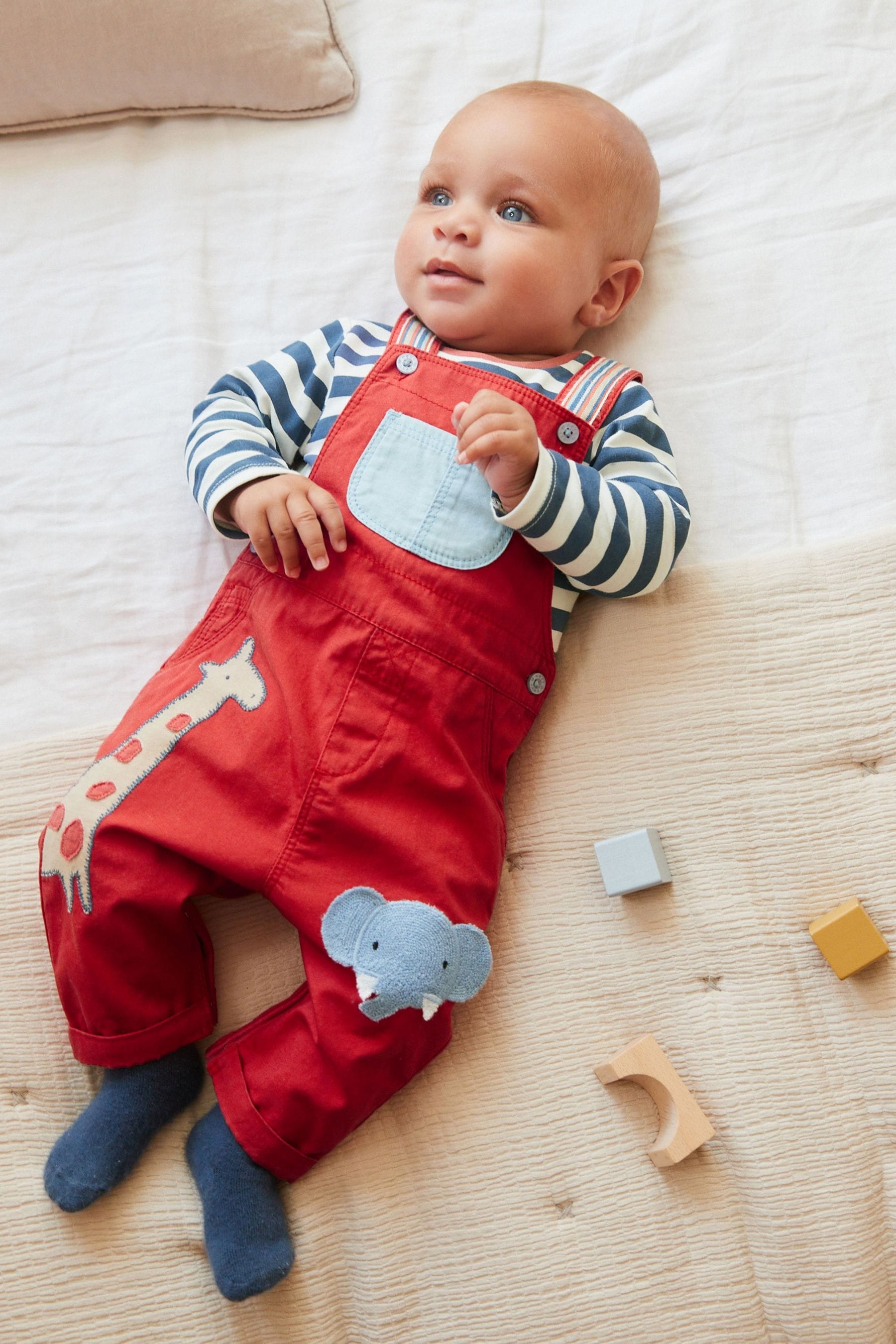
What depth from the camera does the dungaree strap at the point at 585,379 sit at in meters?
1.03

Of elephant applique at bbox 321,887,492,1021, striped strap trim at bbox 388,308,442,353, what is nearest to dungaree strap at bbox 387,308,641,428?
striped strap trim at bbox 388,308,442,353

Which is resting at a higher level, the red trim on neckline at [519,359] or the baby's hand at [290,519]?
the red trim on neckline at [519,359]

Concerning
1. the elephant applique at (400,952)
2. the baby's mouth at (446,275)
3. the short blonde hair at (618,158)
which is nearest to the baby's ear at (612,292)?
the short blonde hair at (618,158)

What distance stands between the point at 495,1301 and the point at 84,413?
102 cm

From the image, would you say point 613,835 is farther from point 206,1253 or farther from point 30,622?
point 30,622

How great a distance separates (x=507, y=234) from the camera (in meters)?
1.01

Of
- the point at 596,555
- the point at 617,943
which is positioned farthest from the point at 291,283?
the point at 617,943

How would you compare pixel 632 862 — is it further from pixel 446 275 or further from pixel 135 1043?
pixel 446 275

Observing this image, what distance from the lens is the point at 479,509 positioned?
97 centimetres

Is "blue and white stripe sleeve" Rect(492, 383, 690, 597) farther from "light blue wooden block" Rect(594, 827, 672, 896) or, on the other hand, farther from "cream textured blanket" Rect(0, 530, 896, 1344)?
"light blue wooden block" Rect(594, 827, 672, 896)

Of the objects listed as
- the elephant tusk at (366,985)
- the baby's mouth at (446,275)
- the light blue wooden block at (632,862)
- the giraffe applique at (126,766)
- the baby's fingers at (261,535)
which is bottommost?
the elephant tusk at (366,985)

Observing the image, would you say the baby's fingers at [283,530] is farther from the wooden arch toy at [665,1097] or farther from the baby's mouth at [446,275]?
the wooden arch toy at [665,1097]

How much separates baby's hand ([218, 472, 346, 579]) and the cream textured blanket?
0.95 feet

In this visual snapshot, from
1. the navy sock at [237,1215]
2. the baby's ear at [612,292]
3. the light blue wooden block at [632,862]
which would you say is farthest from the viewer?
the baby's ear at [612,292]
